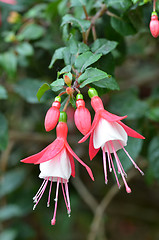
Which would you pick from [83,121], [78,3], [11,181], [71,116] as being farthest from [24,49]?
[71,116]

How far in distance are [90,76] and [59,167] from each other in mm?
211

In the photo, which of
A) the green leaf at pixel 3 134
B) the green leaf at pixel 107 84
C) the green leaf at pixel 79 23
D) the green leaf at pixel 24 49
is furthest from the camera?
the green leaf at pixel 24 49

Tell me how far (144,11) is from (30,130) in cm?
131

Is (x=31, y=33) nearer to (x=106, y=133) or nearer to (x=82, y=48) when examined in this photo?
(x=82, y=48)

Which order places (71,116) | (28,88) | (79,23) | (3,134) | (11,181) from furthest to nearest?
1. (71,116)
2. (11,181)
3. (28,88)
4. (3,134)
5. (79,23)

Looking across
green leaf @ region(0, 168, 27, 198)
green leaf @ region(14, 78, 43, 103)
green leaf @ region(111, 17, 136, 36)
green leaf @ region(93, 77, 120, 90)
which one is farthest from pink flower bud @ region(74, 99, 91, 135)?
green leaf @ region(0, 168, 27, 198)

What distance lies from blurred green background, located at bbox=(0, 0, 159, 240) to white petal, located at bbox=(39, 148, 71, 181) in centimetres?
22

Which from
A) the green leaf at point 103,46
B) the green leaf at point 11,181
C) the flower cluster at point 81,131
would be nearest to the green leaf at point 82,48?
the green leaf at point 103,46

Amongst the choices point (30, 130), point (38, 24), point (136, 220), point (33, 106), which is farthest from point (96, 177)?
point (38, 24)

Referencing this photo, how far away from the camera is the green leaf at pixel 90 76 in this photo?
2.07 ft

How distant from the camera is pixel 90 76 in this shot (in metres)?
0.65

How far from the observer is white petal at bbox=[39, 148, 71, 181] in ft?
2.05

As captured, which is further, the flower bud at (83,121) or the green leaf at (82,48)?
the green leaf at (82,48)

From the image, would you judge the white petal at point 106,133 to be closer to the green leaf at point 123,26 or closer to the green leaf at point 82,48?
the green leaf at point 82,48
